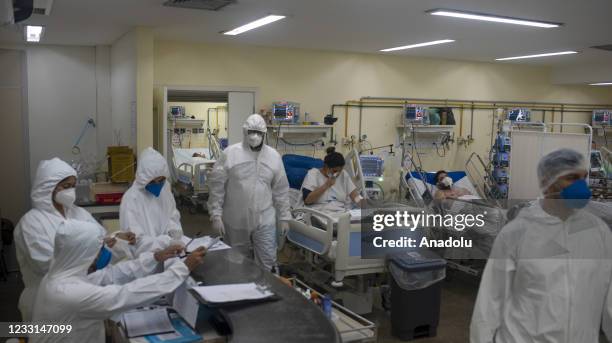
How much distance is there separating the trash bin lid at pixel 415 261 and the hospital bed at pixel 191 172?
345 centimetres

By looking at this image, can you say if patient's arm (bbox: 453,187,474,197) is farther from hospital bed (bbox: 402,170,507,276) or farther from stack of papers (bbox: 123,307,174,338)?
stack of papers (bbox: 123,307,174,338)

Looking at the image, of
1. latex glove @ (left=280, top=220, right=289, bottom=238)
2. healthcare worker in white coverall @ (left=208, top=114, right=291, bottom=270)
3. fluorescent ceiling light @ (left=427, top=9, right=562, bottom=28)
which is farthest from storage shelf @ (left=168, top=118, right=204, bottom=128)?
fluorescent ceiling light @ (left=427, top=9, right=562, bottom=28)

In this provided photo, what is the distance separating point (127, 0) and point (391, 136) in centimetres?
478

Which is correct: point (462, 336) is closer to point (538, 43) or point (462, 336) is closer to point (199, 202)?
point (538, 43)

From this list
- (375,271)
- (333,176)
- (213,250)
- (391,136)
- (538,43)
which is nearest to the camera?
(213,250)

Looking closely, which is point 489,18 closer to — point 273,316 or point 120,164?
point 273,316

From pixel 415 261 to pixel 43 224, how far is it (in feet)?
8.17

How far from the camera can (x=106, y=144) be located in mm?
7414

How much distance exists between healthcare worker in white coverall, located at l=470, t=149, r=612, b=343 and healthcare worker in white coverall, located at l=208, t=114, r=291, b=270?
262 centimetres

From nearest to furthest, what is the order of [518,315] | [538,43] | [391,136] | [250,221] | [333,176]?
1. [518,315]
2. [250,221]
3. [333,176]
4. [538,43]
5. [391,136]

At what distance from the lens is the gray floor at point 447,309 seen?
13.7 feet

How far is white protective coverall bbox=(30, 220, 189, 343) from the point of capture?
6.75 feet

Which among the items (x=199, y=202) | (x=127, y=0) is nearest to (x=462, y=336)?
(x=127, y=0)

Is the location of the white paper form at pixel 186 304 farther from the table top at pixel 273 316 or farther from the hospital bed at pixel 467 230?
the hospital bed at pixel 467 230
